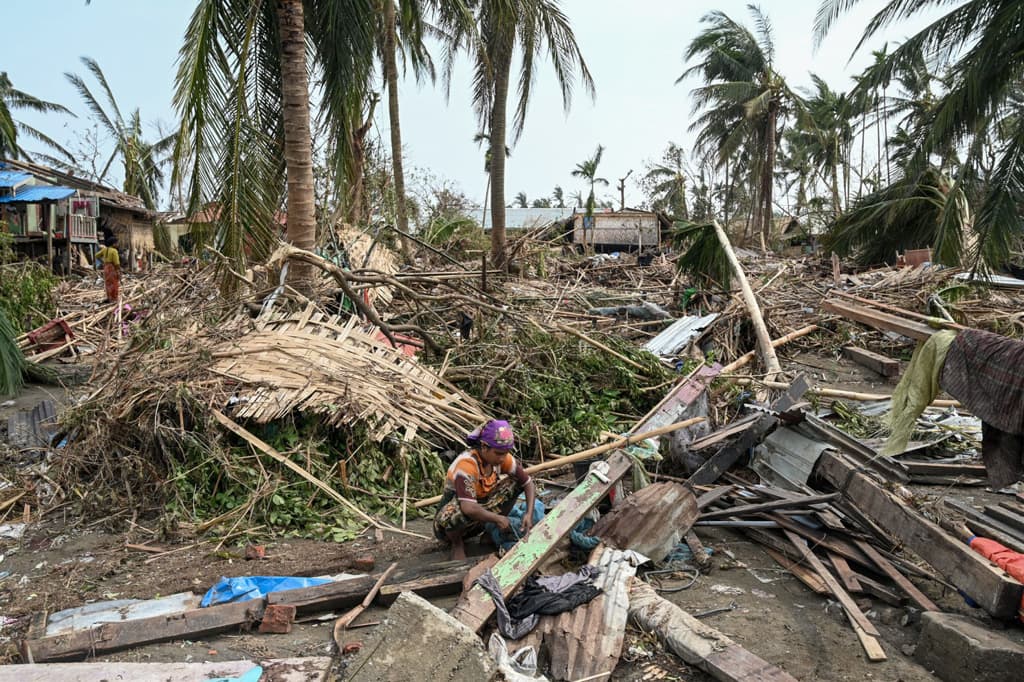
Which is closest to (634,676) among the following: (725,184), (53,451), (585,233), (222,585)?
(222,585)

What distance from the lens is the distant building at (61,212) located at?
17.0 metres

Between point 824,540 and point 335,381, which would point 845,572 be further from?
→ point 335,381

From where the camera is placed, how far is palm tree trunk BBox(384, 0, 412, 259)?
16.1 m

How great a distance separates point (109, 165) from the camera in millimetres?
30375

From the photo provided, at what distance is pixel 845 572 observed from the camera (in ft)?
14.1

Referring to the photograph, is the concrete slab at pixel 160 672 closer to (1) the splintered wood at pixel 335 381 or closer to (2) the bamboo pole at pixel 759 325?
(1) the splintered wood at pixel 335 381

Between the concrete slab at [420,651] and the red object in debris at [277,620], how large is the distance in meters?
0.88

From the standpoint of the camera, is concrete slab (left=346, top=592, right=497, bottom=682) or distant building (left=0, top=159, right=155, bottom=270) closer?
concrete slab (left=346, top=592, right=497, bottom=682)

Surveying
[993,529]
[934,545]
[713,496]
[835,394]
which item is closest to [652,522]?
[713,496]

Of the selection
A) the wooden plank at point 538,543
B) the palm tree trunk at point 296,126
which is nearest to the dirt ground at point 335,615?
the wooden plank at point 538,543

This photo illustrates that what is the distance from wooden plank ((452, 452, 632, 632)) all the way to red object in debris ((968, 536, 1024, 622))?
214 centimetres

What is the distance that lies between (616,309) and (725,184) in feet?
101

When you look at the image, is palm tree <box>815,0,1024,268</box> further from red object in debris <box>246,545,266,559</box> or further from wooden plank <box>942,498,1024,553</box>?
red object in debris <box>246,545,266,559</box>

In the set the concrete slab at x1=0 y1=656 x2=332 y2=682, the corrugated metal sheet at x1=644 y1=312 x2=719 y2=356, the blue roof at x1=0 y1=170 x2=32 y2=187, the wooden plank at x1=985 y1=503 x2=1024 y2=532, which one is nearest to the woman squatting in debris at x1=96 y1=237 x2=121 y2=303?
the blue roof at x1=0 y1=170 x2=32 y2=187
